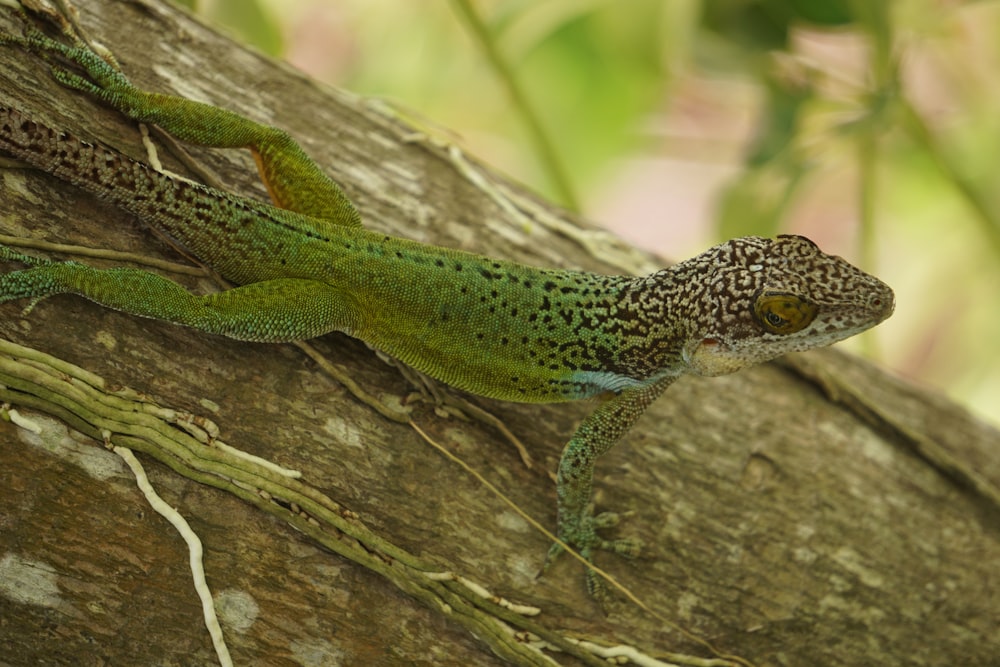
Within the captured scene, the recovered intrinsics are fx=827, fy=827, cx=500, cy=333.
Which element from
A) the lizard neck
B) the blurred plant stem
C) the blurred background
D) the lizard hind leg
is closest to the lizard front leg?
the lizard neck

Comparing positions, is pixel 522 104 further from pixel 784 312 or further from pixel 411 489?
pixel 411 489

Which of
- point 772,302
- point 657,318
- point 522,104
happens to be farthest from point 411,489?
point 522,104

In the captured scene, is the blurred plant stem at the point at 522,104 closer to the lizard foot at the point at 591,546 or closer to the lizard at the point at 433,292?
the lizard at the point at 433,292

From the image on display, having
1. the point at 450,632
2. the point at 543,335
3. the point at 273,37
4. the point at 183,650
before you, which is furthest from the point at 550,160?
the point at 183,650

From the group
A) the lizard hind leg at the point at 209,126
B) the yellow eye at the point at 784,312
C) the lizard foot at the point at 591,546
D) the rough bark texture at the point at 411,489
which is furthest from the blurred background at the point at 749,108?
the lizard foot at the point at 591,546

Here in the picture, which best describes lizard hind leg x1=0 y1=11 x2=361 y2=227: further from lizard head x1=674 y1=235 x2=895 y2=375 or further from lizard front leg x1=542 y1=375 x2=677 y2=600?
lizard head x1=674 y1=235 x2=895 y2=375

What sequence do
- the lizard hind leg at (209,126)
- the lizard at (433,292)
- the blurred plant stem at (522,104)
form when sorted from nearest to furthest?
the lizard at (433,292), the lizard hind leg at (209,126), the blurred plant stem at (522,104)

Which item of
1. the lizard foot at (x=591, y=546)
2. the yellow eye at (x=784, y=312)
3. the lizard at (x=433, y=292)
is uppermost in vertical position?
the yellow eye at (x=784, y=312)

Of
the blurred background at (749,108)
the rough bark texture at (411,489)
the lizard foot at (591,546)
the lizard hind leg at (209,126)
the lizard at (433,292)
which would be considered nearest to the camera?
the rough bark texture at (411,489)
